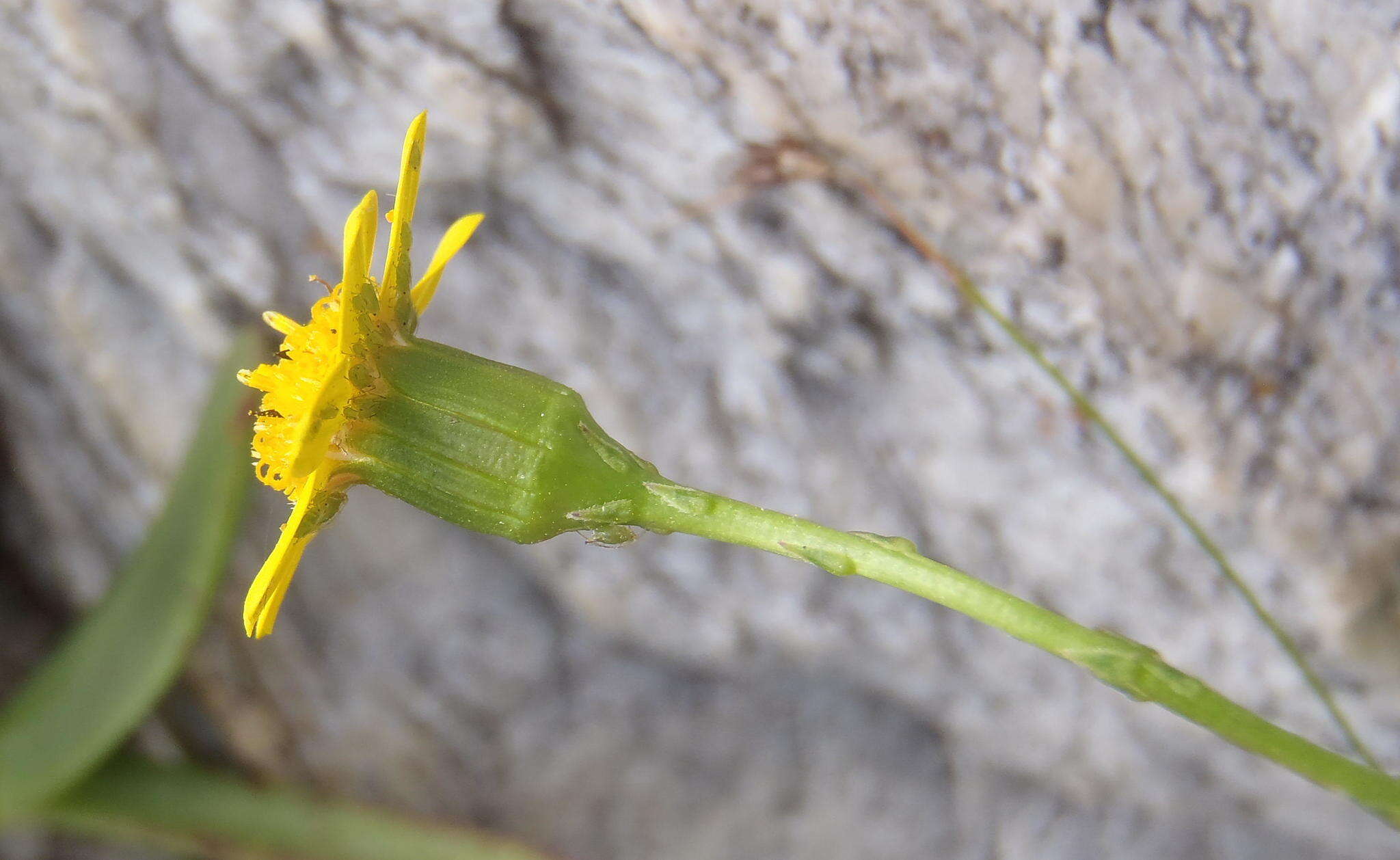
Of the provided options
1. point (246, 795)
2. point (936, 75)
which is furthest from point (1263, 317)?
point (246, 795)

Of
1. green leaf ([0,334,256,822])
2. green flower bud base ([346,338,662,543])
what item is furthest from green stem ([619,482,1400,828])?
green leaf ([0,334,256,822])

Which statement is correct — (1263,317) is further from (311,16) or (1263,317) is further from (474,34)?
(311,16)

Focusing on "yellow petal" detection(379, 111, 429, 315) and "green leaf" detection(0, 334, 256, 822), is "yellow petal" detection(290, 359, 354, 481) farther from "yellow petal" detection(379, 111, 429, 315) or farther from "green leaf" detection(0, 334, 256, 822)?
"green leaf" detection(0, 334, 256, 822)

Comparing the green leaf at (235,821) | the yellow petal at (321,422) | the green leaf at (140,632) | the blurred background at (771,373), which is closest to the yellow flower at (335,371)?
the yellow petal at (321,422)

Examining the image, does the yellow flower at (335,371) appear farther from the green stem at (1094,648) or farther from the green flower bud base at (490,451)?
the green stem at (1094,648)

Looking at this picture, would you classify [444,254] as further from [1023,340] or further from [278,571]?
[1023,340]

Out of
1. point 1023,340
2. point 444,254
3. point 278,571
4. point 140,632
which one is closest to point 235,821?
point 140,632
